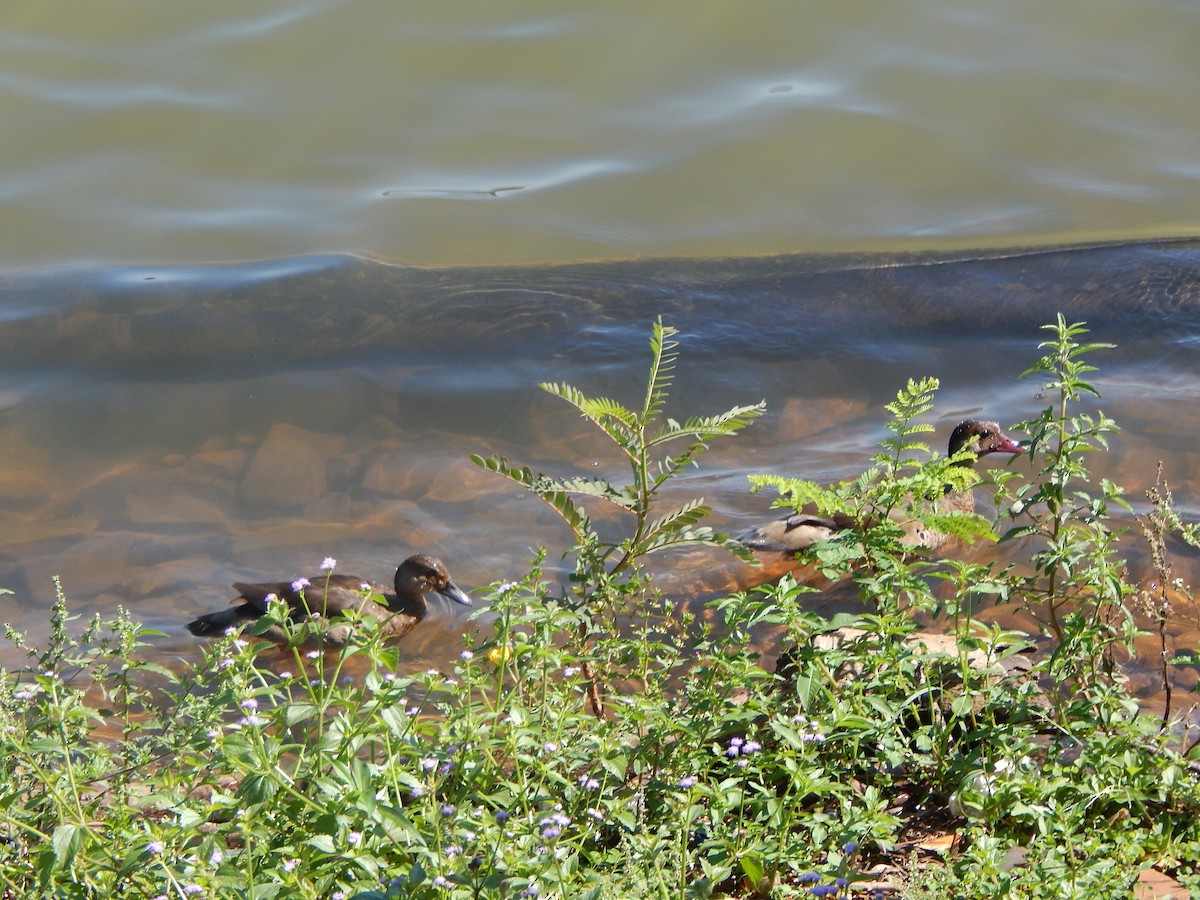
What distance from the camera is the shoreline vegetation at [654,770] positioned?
2373 millimetres

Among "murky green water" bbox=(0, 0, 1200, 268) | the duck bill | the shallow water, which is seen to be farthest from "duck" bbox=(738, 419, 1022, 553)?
"murky green water" bbox=(0, 0, 1200, 268)

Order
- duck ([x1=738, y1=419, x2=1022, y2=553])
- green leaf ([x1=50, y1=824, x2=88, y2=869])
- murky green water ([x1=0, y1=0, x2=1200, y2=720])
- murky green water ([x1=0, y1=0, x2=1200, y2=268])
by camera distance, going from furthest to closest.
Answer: murky green water ([x1=0, y1=0, x2=1200, y2=268])
murky green water ([x1=0, y1=0, x2=1200, y2=720])
duck ([x1=738, y1=419, x2=1022, y2=553])
green leaf ([x1=50, y1=824, x2=88, y2=869])

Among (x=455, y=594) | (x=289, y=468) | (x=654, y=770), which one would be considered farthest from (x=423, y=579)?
(x=654, y=770)

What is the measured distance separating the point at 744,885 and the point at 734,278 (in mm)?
6058

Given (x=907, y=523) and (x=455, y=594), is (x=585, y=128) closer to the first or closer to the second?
(x=907, y=523)

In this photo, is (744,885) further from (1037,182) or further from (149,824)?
(1037,182)

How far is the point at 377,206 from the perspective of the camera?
9211 mm

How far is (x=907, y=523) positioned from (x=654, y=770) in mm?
2974

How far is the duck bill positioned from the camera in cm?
538

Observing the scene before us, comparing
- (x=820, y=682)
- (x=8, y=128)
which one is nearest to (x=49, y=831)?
(x=820, y=682)

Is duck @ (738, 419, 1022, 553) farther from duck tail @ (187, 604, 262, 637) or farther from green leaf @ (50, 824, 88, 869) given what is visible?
green leaf @ (50, 824, 88, 869)

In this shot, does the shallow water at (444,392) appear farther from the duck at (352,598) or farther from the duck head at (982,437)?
the duck head at (982,437)

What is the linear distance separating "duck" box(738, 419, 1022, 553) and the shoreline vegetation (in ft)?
7.09

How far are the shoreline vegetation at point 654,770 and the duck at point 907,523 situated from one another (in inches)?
85.1
